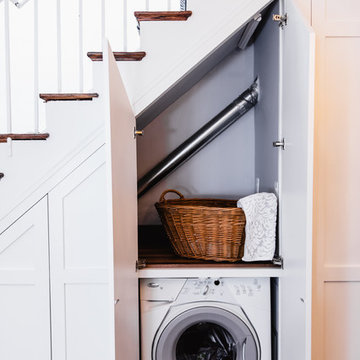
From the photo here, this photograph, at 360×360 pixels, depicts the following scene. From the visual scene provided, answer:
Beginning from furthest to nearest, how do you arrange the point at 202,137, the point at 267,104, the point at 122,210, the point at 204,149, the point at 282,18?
the point at 204,149 < the point at 202,137 < the point at 267,104 < the point at 282,18 < the point at 122,210

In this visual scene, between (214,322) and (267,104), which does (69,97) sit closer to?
(267,104)

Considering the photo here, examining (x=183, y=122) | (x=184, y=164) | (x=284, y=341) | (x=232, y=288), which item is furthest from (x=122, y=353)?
(x=183, y=122)

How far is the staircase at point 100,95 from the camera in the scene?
1541 mm

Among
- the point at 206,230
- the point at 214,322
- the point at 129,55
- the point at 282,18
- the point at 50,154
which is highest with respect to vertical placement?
the point at 282,18

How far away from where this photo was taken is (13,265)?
5.29 feet

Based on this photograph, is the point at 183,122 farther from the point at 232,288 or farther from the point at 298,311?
the point at 298,311

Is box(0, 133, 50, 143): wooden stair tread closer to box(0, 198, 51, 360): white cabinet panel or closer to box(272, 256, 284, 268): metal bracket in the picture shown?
box(0, 198, 51, 360): white cabinet panel

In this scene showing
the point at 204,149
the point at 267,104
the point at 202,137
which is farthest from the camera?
the point at 204,149

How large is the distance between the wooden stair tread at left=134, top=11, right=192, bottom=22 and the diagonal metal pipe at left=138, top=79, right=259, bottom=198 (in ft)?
2.67

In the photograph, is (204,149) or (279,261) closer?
(279,261)

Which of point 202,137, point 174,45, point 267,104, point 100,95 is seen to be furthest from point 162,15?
point 202,137

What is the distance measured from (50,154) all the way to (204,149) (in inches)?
46.8

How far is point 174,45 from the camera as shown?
5.08 feet

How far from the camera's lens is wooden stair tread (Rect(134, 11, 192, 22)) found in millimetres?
1531
